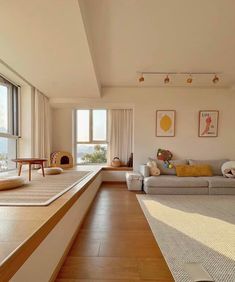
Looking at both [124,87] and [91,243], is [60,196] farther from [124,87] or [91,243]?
[124,87]

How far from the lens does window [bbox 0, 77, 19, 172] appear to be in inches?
138

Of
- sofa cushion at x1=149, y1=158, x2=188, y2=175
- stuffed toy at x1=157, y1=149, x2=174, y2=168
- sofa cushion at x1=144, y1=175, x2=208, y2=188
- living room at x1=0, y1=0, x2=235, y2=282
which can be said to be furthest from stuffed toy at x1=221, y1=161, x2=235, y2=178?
stuffed toy at x1=157, y1=149, x2=174, y2=168

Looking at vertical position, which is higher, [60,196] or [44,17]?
[44,17]

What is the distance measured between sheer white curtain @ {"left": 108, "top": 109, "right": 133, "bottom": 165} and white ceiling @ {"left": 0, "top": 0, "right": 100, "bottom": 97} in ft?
5.58

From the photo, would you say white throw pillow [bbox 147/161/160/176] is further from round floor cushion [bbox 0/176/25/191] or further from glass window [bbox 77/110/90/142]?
round floor cushion [bbox 0/176/25/191]

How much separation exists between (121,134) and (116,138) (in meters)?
0.18

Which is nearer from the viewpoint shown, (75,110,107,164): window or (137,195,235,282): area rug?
(137,195,235,282): area rug

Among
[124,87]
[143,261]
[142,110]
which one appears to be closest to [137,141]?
[142,110]

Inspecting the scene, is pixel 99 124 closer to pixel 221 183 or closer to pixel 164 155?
pixel 164 155

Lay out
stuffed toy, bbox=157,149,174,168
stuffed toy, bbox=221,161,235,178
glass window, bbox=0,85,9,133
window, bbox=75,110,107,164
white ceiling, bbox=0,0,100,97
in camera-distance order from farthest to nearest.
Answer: window, bbox=75,110,107,164, stuffed toy, bbox=157,149,174,168, stuffed toy, bbox=221,161,235,178, glass window, bbox=0,85,9,133, white ceiling, bbox=0,0,100,97

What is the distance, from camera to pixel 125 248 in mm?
1829

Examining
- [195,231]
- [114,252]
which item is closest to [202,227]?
[195,231]

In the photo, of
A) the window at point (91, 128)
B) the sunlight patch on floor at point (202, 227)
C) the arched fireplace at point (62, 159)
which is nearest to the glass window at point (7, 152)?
the arched fireplace at point (62, 159)

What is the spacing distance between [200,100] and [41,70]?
3.63 meters
